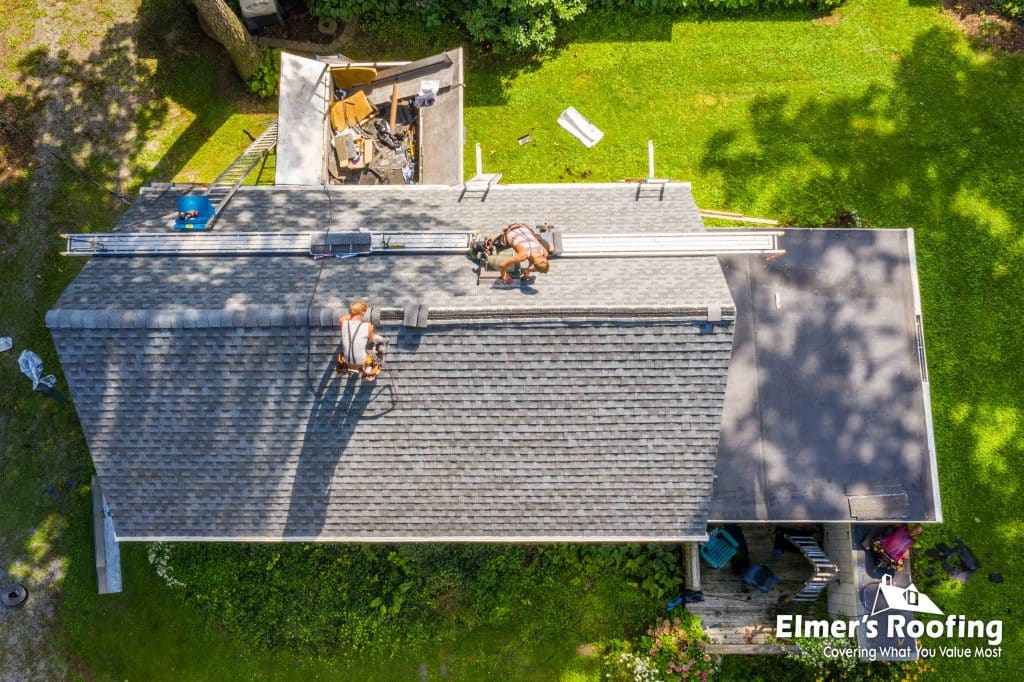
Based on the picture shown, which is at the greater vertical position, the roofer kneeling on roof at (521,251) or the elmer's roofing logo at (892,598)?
the roofer kneeling on roof at (521,251)

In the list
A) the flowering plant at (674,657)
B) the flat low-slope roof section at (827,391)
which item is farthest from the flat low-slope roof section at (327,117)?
the flowering plant at (674,657)

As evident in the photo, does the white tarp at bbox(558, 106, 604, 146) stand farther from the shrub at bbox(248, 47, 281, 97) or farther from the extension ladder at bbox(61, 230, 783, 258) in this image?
the shrub at bbox(248, 47, 281, 97)

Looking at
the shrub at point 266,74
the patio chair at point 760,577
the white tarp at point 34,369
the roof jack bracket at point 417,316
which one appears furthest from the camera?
the shrub at point 266,74

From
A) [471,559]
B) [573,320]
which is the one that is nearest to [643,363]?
[573,320]

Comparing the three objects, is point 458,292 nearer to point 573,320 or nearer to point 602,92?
point 573,320

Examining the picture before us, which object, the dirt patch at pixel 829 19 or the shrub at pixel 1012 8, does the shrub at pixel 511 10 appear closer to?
the dirt patch at pixel 829 19

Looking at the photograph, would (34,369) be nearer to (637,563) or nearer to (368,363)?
(368,363)

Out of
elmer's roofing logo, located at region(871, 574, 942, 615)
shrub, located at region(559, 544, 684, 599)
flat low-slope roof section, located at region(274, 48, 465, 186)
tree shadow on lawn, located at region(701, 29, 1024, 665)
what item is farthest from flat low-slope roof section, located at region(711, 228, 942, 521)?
flat low-slope roof section, located at region(274, 48, 465, 186)

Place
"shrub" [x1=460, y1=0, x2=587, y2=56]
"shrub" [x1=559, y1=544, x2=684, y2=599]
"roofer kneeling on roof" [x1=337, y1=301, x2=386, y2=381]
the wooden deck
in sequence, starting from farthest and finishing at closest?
"shrub" [x1=460, y1=0, x2=587, y2=56], "shrub" [x1=559, y1=544, x2=684, y2=599], the wooden deck, "roofer kneeling on roof" [x1=337, y1=301, x2=386, y2=381]
